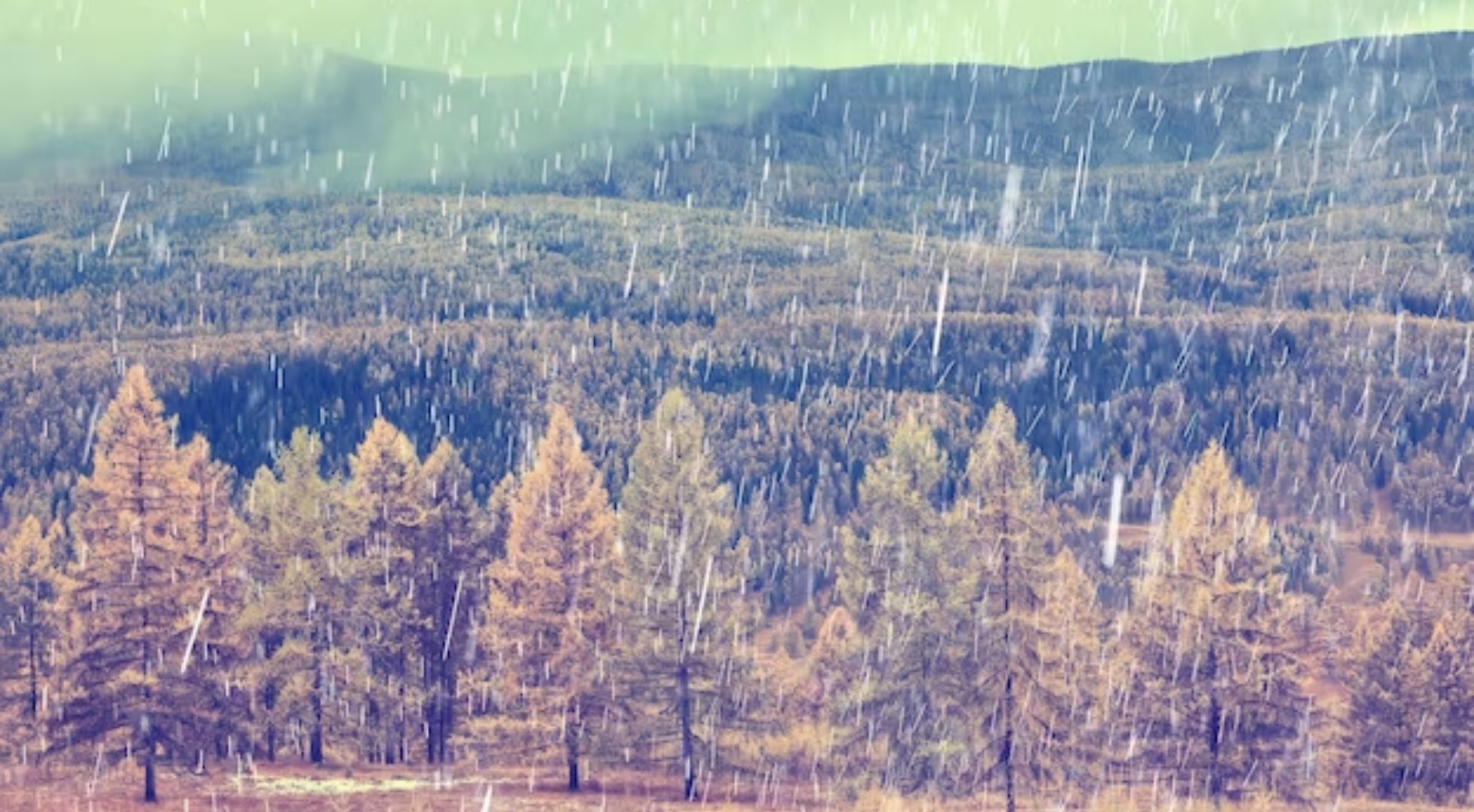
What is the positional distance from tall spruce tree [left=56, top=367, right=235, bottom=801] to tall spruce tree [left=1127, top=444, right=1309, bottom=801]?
2181 cm

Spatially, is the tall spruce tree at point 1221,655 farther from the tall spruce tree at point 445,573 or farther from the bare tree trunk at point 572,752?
the tall spruce tree at point 445,573

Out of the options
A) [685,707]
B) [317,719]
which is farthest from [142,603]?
[685,707]

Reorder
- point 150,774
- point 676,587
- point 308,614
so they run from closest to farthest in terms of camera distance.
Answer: point 150,774 → point 676,587 → point 308,614

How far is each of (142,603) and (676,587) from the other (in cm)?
1242

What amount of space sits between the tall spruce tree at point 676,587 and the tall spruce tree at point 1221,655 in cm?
1034

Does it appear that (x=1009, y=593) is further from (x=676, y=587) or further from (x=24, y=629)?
(x=24, y=629)

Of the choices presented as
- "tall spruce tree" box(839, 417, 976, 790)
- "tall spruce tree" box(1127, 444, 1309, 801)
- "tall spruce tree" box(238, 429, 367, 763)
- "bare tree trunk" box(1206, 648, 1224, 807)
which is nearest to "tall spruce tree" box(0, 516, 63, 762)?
"tall spruce tree" box(238, 429, 367, 763)

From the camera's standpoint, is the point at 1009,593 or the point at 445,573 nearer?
the point at 1009,593

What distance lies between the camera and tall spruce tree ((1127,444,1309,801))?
42750 millimetres

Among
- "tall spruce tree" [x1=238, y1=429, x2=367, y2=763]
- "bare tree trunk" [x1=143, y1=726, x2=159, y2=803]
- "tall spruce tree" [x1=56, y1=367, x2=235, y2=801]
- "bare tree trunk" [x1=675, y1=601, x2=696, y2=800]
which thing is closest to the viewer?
"tall spruce tree" [x1=56, y1=367, x2=235, y2=801]

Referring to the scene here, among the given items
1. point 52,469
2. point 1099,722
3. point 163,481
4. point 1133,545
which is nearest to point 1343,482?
point 1133,545

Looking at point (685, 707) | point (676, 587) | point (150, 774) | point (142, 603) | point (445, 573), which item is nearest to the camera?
point (142, 603)

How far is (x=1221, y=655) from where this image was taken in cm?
4272

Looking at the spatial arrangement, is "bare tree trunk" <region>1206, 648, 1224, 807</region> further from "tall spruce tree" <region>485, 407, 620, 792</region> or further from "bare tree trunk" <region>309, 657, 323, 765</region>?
"bare tree trunk" <region>309, 657, 323, 765</region>
